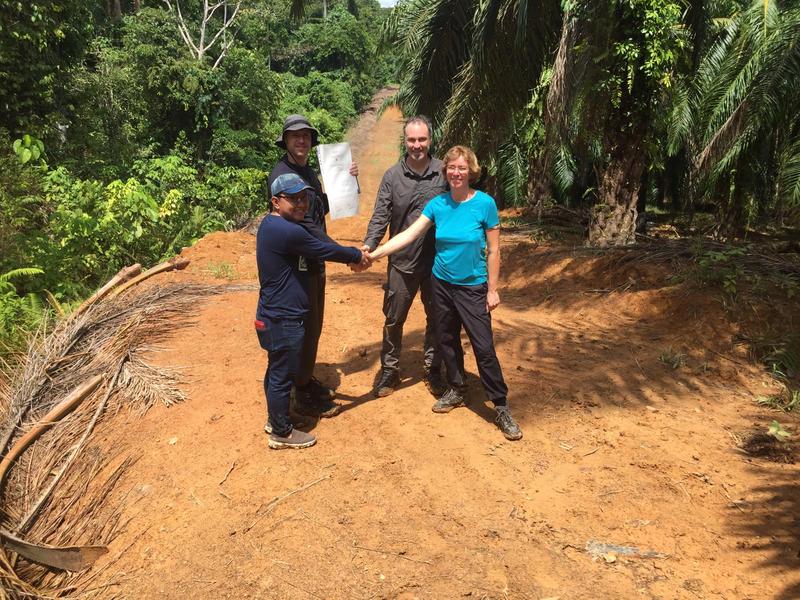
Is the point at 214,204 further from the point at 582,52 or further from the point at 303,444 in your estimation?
the point at 303,444

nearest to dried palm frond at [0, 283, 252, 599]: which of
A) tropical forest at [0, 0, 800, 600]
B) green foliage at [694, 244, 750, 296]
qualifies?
tropical forest at [0, 0, 800, 600]

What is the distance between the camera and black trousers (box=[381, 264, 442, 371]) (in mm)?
4199

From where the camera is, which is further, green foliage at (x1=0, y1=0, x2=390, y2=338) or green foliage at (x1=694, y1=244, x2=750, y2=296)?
green foliage at (x1=0, y1=0, x2=390, y2=338)

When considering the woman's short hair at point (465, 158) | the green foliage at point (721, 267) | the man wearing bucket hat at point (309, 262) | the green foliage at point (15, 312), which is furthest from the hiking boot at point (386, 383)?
the green foliage at point (15, 312)

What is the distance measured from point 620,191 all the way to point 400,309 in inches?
190

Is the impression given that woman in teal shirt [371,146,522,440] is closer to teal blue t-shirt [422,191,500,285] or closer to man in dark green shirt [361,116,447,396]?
teal blue t-shirt [422,191,500,285]

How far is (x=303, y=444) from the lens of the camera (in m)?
3.81

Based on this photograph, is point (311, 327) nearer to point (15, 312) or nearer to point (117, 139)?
point (15, 312)

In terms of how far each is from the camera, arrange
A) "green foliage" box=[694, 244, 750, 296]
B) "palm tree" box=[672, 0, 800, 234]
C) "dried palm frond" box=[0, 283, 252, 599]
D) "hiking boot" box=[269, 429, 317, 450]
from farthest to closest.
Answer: "palm tree" box=[672, 0, 800, 234] → "green foliage" box=[694, 244, 750, 296] → "hiking boot" box=[269, 429, 317, 450] → "dried palm frond" box=[0, 283, 252, 599]

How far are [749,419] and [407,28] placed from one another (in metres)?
8.72

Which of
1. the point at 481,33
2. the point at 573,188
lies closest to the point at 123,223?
the point at 481,33

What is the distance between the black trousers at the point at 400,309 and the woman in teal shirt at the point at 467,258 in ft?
0.88

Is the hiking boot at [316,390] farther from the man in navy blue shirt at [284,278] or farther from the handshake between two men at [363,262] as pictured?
the handshake between two men at [363,262]

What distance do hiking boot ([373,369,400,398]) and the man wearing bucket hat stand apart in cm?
37
